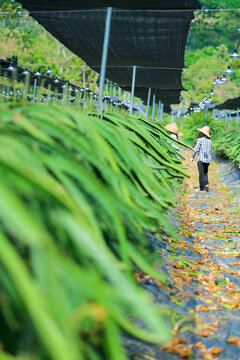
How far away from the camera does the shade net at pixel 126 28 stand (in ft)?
19.5

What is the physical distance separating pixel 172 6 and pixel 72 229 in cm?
497

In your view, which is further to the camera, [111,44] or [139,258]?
[111,44]

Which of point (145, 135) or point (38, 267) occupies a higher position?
point (145, 135)

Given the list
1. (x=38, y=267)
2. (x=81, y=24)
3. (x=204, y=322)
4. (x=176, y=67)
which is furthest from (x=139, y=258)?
(x=176, y=67)

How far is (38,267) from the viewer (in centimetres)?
99

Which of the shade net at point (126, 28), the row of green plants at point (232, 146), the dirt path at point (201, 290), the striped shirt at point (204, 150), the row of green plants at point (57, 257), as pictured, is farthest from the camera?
the row of green plants at point (232, 146)

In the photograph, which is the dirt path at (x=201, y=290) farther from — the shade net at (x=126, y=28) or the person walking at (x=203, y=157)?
the person walking at (x=203, y=157)

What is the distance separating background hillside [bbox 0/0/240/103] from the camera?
36000mm

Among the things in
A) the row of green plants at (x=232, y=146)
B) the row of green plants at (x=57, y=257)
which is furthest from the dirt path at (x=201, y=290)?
the row of green plants at (x=232, y=146)

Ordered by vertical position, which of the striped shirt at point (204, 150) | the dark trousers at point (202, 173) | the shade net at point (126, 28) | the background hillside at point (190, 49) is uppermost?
the background hillside at point (190, 49)

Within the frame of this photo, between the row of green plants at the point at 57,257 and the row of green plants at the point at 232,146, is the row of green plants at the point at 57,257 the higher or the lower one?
the lower one

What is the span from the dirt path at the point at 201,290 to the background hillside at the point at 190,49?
627 cm

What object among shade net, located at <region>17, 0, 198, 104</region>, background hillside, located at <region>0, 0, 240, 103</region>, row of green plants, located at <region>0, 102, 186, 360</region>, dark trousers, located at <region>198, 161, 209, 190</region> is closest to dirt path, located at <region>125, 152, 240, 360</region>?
row of green plants, located at <region>0, 102, 186, 360</region>

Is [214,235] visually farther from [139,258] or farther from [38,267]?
[38,267]
